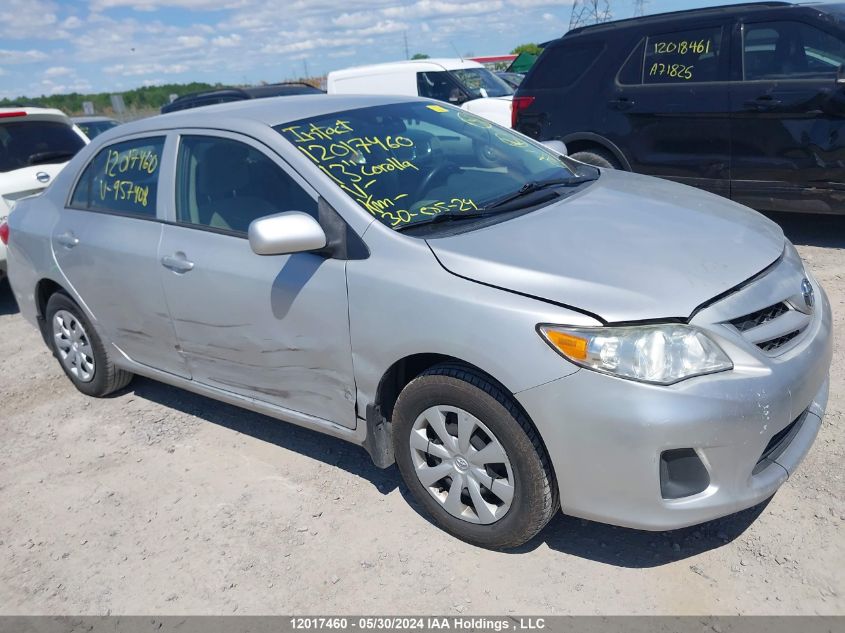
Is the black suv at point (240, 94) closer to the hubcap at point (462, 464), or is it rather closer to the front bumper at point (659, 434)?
the hubcap at point (462, 464)

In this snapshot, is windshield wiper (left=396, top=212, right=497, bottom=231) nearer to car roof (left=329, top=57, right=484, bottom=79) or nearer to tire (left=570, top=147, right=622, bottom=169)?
tire (left=570, top=147, right=622, bottom=169)

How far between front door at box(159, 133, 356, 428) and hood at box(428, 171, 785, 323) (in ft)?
2.12

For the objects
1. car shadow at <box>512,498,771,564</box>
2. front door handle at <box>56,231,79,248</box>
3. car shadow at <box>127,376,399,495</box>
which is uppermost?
front door handle at <box>56,231,79,248</box>

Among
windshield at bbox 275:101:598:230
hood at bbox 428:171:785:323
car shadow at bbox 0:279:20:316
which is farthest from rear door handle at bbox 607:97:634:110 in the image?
car shadow at bbox 0:279:20:316

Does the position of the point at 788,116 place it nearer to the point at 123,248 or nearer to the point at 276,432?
the point at 276,432

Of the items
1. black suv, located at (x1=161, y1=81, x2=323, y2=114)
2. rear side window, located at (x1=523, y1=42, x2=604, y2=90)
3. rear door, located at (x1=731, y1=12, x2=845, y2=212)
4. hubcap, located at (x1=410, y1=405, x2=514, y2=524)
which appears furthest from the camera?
black suv, located at (x1=161, y1=81, x2=323, y2=114)

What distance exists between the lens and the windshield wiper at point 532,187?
129 inches

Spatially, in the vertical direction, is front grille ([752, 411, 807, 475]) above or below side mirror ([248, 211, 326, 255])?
below

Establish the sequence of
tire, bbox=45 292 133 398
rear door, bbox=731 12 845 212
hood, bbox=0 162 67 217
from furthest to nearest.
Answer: hood, bbox=0 162 67 217, rear door, bbox=731 12 845 212, tire, bbox=45 292 133 398

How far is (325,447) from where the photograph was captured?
388 centimetres

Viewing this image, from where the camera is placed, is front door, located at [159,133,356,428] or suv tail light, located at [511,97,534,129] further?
suv tail light, located at [511,97,534,129]

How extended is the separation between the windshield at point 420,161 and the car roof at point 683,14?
3.24 m

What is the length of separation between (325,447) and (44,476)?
1540 mm
